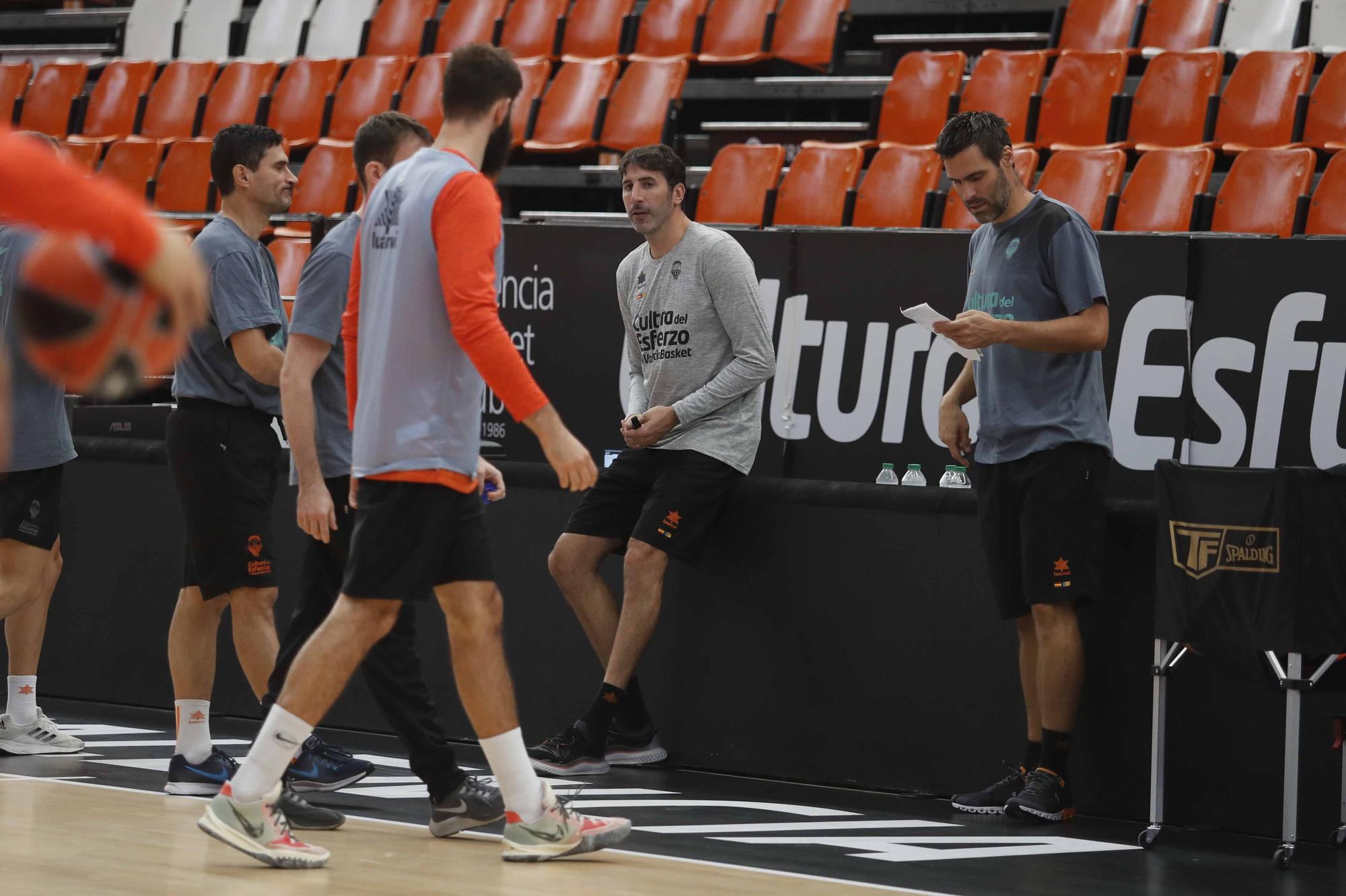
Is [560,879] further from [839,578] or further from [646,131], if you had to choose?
[646,131]

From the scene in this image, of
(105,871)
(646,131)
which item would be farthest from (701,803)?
(646,131)

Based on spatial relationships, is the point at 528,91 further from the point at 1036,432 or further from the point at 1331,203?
the point at 1036,432

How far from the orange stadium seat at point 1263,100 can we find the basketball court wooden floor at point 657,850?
15.9 feet

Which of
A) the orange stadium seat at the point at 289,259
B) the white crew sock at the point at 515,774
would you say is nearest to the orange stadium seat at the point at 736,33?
the orange stadium seat at the point at 289,259

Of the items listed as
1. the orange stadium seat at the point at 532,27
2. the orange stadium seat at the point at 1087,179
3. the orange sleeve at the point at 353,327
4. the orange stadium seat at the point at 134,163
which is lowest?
the orange sleeve at the point at 353,327

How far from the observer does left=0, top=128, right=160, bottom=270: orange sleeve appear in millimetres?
2311

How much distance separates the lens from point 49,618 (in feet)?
25.7

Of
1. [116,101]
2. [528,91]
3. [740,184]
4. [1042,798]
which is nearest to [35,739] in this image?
[1042,798]

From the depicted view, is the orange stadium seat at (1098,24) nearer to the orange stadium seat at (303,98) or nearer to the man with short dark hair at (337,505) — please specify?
the orange stadium seat at (303,98)

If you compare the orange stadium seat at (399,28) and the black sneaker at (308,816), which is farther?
the orange stadium seat at (399,28)

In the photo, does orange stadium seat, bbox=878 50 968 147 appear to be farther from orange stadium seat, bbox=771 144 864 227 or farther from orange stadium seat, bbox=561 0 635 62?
orange stadium seat, bbox=561 0 635 62

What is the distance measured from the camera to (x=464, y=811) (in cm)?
480

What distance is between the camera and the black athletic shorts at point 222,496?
542cm

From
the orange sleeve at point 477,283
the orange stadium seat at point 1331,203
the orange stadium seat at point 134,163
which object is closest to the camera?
the orange sleeve at point 477,283
